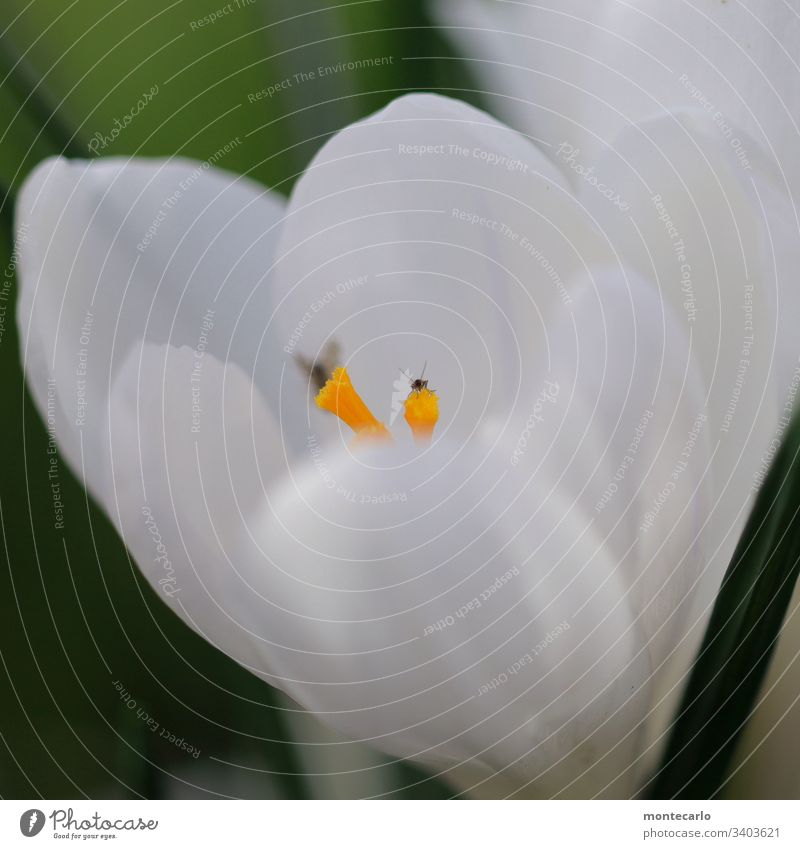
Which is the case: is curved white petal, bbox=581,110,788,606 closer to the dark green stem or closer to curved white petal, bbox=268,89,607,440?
curved white petal, bbox=268,89,607,440

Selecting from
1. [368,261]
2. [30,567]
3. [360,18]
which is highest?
[360,18]

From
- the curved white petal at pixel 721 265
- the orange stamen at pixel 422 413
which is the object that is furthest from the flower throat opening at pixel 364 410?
the curved white petal at pixel 721 265

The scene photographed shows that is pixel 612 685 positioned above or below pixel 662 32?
below

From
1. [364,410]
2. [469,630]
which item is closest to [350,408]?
[364,410]

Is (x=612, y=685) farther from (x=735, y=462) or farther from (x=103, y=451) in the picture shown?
(x=103, y=451)

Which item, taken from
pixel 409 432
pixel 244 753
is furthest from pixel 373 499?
pixel 244 753
